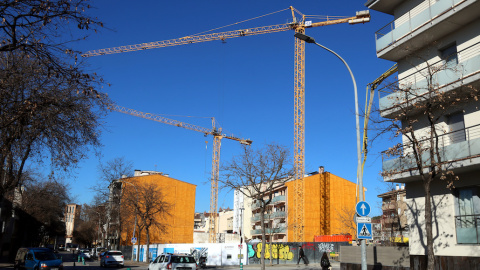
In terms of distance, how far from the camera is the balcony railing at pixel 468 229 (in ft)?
49.8

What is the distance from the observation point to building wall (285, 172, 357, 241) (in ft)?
214

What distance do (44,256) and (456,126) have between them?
2334cm

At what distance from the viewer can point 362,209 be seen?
13055 mm

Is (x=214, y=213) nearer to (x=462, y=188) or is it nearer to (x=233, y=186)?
(x=233, y=186)

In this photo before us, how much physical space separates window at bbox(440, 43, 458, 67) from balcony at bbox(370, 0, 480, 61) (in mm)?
640

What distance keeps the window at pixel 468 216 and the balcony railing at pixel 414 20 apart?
7613mm

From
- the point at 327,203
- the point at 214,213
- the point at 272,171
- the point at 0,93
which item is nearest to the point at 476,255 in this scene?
the point at 0,93

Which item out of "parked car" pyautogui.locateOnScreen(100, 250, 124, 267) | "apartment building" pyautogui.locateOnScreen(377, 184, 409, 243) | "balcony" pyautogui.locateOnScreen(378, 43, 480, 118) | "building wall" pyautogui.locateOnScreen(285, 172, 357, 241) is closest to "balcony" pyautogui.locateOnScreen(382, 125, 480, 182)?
"balcony" pyautogui.locateOnScreen(378, 43, 480, 118)

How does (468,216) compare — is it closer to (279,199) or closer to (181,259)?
(181,259)

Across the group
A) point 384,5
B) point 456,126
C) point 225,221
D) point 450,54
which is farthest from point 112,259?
point 225,221

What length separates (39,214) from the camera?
55.8 metres

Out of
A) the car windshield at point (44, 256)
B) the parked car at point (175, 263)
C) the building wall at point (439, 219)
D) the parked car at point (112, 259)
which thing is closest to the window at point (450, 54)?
the building wall at point (439, 219)

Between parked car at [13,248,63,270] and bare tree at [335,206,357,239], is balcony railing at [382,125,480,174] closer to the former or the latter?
parked car at [13,248,63,270]

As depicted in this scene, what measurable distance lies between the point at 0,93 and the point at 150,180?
59.3 metres
